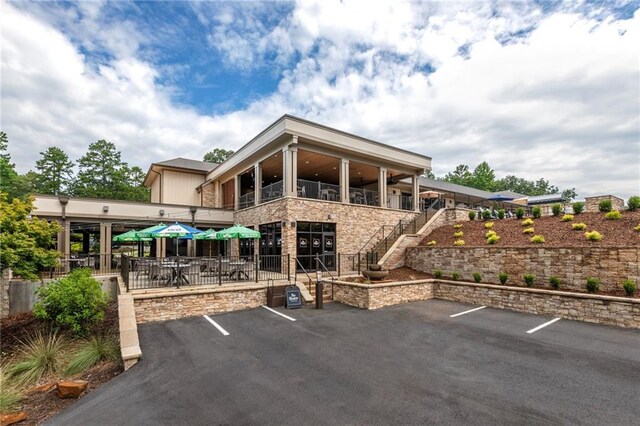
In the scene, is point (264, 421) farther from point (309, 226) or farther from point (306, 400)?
point (309, 226)

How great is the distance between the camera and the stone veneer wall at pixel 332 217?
14.1m

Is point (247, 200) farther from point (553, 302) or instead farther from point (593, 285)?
point (593, 285)

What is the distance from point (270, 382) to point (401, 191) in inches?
946

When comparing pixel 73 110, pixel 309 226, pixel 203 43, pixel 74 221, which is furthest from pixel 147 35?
pixel 74 221

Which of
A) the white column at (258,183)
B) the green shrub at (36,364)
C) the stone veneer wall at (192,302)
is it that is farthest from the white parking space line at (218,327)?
the white column at (258,183)

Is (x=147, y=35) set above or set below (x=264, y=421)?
above

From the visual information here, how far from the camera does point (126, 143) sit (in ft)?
136

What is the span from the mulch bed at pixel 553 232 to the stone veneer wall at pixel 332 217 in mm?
2952

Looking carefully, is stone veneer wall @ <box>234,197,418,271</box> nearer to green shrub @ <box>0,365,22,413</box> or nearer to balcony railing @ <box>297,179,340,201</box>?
balcony railing @ <box>297,179,340,201</box>

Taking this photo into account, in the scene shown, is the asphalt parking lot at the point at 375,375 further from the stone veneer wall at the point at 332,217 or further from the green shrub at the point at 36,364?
the stone veneer wall at the point at 332,217

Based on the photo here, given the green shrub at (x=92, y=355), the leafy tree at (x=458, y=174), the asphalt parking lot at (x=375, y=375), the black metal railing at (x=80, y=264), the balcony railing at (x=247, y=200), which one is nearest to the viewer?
the asphalt parking lot at (x=375, y=375)

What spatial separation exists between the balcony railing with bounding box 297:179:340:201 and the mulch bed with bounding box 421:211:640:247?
5879 mm

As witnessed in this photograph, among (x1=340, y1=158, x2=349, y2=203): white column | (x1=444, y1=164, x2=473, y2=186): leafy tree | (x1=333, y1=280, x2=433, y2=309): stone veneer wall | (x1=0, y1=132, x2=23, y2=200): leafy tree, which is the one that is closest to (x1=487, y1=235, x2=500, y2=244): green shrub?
(x1=333, y1=280, x2=433, y2=309): stone veneer wall

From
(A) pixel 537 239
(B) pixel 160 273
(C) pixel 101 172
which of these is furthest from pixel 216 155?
(A) pixel 537 239
